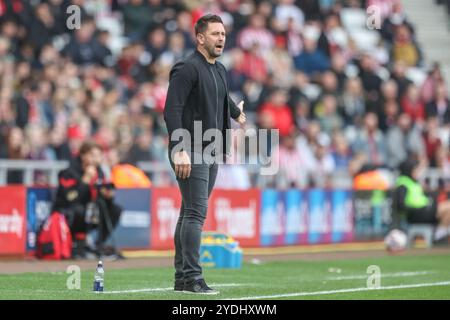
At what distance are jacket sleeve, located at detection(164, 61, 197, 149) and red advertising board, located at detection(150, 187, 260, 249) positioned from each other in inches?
340

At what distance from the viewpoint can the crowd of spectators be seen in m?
21.0

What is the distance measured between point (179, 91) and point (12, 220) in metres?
6.97

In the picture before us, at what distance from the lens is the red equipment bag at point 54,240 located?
17.8 metres

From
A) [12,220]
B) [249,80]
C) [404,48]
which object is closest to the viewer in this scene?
[12,220]

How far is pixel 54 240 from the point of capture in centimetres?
1775

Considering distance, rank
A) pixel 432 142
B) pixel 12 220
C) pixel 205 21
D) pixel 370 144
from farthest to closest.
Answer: pixel 432 142 → pixel 370 144 → pixel 12 220 → pixel 205 21

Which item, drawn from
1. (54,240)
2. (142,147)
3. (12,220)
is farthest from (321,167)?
(12,220)

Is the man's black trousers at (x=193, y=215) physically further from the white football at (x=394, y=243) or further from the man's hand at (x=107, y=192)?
the white football at (x=394, y=243)

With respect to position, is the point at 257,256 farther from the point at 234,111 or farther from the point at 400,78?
the point at 400,78

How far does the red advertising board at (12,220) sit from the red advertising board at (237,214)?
12.8ft

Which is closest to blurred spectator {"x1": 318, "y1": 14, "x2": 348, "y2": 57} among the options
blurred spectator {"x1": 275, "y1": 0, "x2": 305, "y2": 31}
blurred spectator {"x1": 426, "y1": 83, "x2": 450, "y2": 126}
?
blurred spectator {"x1": 275, "y1": 0, "x2": 305, "y2": 31}

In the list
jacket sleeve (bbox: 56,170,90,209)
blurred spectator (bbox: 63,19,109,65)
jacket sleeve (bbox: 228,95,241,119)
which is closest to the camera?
jacket sleeve (bbox: 228,95,241,119)

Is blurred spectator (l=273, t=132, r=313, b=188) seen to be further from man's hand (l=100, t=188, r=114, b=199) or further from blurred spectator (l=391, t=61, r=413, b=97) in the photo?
blurred spectator (l=391, t=61, r=413, b=97)

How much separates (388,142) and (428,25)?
7908 millimetres
